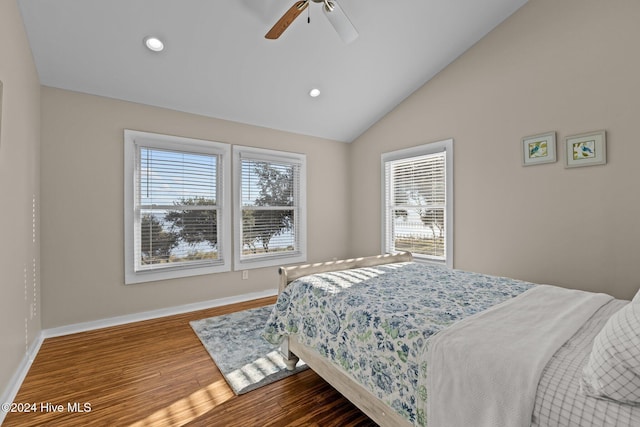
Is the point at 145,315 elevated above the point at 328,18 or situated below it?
below

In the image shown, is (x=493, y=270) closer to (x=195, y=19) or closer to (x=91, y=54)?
(x=195, y=19)

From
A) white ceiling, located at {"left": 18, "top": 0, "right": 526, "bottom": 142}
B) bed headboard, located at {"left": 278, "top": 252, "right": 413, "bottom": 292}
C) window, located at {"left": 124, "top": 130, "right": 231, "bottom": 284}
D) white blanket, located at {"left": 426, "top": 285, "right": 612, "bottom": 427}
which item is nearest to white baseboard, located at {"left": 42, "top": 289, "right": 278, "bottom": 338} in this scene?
window, located at {"left": 124, "top": 130, "right": 231, "bottom": 284}

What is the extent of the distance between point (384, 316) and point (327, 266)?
42.2 inches

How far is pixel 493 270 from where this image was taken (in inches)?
129

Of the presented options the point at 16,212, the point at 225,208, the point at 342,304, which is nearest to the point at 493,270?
the point at 342,304

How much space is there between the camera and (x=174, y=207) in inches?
138

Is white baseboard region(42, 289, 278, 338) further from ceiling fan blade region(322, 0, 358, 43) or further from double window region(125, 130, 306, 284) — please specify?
ceiling fan blade region(322, 0, 358, 43)

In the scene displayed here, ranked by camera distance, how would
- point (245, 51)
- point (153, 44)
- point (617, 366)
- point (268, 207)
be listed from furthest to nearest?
point (268, 207) < point (245, 51) < point (153, 44) < point (617, 366)

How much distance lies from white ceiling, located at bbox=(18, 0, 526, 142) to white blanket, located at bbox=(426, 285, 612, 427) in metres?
2.81

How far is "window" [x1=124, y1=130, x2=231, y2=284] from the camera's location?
326 cm

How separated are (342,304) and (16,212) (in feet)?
7.71

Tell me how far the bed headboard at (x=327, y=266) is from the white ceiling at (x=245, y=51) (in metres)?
2.19

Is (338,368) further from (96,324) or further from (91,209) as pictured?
(91,209)

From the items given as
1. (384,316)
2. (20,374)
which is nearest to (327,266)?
(384,316)
